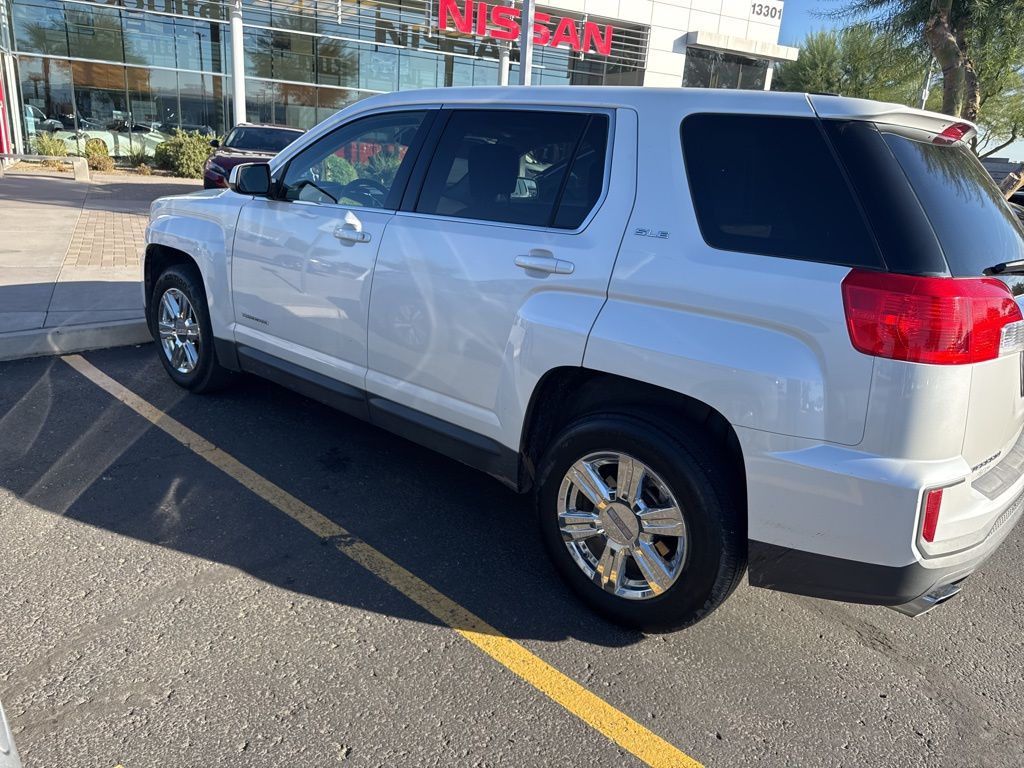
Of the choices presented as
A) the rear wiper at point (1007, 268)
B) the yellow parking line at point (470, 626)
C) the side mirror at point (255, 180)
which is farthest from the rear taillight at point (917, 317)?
the side mirror at point (255, 180)

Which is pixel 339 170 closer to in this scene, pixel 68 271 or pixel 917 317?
pixel 917 317

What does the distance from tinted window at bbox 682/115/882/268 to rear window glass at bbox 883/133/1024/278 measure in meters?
0.23

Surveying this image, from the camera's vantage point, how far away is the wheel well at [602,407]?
2.78 meters

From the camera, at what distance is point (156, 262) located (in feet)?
18.0

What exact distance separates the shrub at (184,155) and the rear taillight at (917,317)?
24447 millimetres

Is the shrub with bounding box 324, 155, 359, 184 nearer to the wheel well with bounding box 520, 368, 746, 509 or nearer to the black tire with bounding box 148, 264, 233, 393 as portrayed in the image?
the black tire with bounding box 148, 264, 233, 393

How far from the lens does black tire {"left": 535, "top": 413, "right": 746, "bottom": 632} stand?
270 centimetres

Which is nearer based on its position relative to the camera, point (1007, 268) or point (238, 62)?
point (1007, 268)

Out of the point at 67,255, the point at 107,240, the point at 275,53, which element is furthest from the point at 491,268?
the point at 275,53

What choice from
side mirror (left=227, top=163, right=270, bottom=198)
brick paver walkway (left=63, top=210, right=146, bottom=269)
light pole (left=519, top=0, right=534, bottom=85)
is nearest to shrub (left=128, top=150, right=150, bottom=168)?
brick paver walkway (left=63, top=210, right=146, bottom=269)

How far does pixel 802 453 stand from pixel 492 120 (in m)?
2.06

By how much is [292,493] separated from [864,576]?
269 centimetres

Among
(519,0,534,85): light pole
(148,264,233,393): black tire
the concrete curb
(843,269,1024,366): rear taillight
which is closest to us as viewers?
(843,269,1024,366): rear taillight

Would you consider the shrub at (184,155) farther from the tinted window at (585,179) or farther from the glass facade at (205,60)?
the tinted window at (585,179)
